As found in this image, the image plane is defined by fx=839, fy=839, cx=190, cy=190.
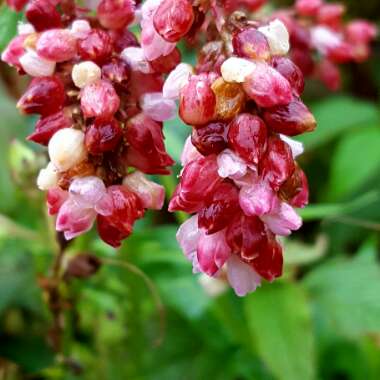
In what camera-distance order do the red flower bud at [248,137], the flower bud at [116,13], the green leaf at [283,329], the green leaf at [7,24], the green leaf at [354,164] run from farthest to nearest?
the green leaf at [354,164], the green leaf at [283,329], the green leaf at [7,24], the flower bud at [116,13], the red flower bud at [248,137]

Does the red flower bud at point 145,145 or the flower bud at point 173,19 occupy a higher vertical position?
the flower bud at point 173,19

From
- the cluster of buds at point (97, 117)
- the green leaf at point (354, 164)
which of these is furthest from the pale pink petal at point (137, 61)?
the green leaf at point (354, 164)

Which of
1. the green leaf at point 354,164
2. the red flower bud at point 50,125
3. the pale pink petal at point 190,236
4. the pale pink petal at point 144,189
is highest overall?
the red flower bud at point 50,125

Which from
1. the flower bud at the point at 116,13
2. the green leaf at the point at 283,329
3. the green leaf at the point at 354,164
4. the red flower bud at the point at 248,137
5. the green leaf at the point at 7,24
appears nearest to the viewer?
the red flower bud at the point at 248,137

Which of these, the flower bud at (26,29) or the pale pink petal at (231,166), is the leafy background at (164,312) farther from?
the pale pink petal at (231,166)

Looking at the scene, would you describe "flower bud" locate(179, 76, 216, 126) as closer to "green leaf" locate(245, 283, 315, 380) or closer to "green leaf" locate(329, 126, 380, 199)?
"green leaf" locate(245, 283, 315, 380)

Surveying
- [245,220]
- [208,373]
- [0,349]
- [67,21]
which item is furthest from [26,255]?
[245,220]
